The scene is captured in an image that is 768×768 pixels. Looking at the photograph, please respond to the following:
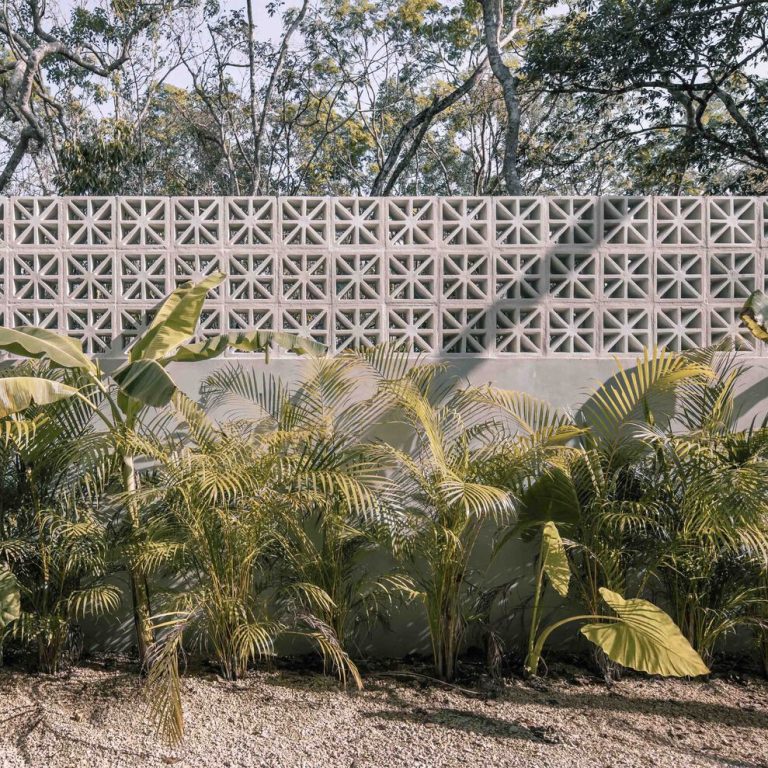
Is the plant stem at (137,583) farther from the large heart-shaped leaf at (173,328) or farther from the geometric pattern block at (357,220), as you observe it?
the geometric pattern block at (357,220)

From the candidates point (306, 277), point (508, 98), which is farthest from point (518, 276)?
point (508, 98)

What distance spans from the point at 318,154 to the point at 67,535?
16179 millimetres

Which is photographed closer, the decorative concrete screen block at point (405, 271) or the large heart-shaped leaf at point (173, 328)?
the large heart-shaped leaf at point (173, 328)

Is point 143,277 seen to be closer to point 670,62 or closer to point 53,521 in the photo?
point 53,521

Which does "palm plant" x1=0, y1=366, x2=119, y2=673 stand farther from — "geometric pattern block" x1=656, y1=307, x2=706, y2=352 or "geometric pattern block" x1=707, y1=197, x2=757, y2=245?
"geometric pattern block" x1=707, y1=197, x2=757, y2=245

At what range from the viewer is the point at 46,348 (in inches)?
147

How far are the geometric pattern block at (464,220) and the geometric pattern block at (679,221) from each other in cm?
119

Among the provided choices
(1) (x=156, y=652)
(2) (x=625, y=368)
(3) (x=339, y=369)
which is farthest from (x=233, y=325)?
(2) (x=625, y=368)

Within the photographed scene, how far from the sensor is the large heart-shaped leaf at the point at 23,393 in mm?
3447

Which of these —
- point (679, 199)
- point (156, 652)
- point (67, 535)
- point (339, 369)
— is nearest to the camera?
point (156, 652)

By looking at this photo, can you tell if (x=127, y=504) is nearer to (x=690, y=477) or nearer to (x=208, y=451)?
(x=208, y=451)

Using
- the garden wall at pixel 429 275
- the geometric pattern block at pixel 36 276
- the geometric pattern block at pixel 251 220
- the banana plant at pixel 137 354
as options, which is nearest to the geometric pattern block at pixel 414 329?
the garden wall at pixel 429 275

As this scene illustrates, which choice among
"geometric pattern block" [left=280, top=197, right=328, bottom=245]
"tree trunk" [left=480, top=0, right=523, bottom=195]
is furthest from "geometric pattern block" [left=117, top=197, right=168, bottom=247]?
"tree trunk" [left=480, top=0, right=523, bottom=195]

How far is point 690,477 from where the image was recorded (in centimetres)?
413
